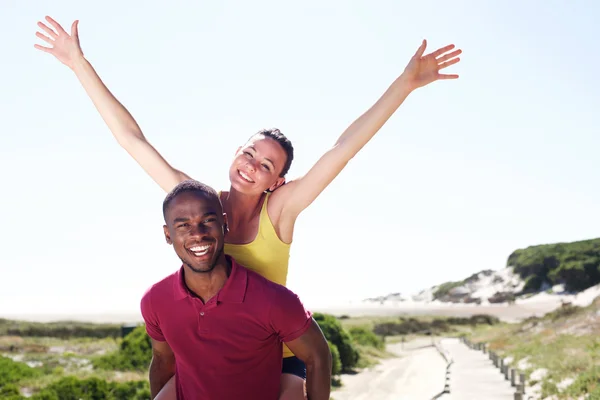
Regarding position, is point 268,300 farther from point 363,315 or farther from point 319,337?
point 363,315

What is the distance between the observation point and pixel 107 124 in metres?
4.28

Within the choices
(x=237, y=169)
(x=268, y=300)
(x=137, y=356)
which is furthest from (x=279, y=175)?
(x=137, y=356)

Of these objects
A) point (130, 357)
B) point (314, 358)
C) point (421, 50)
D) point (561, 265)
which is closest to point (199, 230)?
point (314, 358)

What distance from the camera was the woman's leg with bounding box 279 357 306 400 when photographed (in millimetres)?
3314

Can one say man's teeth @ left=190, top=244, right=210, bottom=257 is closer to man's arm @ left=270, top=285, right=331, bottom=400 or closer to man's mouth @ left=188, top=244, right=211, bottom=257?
man's mouth @ left=188, top=244, right=211, bottom=257

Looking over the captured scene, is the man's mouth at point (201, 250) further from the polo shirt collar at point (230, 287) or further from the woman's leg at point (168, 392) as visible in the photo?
the woman's leg at point (168, 392)

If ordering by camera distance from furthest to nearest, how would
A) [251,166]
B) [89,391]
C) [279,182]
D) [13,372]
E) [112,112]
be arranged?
[13,372]
[89,391]
[112,112]
[279,182]
[251,166]

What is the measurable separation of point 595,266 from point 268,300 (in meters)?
80.2

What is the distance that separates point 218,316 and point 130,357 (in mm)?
23363

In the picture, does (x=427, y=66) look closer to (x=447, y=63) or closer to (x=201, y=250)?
(x=447, y=63)

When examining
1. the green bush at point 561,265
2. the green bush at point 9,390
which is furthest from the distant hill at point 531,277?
the green bush at point 9,390

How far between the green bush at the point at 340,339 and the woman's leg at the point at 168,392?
25937mm

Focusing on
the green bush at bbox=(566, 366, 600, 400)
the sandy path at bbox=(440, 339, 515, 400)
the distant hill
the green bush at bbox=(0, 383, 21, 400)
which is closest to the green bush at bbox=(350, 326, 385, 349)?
the sandy path at bbox=(440, 339, 515, 400)

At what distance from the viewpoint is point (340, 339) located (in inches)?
1202
